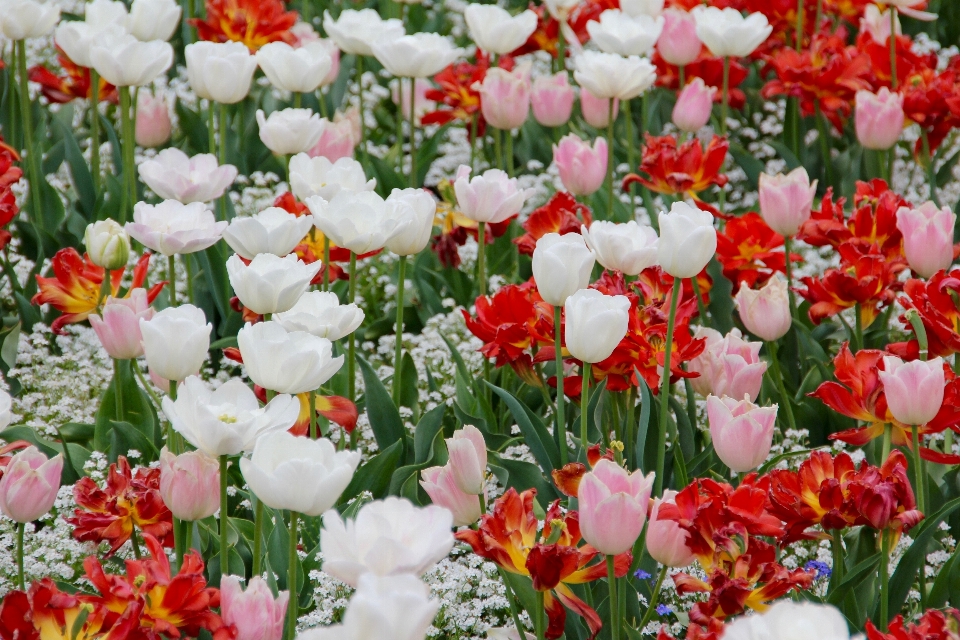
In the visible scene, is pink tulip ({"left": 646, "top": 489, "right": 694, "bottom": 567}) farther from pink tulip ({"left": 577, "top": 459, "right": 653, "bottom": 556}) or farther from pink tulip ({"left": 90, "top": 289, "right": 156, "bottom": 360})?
pink tulip ({"left": 90, "top": 289, "right": 156, "bottom": 360})

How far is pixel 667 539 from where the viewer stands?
5.41 feet

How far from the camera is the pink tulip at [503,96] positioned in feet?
11.0

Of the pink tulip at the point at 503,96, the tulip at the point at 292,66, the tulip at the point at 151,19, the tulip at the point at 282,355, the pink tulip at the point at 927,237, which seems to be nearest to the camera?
the tulip at the point at 282,355

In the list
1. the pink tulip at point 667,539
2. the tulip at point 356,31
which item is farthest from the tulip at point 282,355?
the tulip at point 356,31

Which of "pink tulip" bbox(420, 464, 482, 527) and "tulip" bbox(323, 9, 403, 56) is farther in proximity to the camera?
"tulip" bbox(323, 9, 403, 56)

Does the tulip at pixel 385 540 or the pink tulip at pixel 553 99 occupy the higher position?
the tulip at pixel 385 540

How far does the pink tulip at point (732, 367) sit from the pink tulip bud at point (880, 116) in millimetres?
1500

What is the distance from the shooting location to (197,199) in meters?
2.61

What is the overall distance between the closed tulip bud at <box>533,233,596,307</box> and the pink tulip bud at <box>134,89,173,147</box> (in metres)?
2.10

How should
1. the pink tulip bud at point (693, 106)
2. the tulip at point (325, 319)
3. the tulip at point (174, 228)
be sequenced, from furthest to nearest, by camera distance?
the pink tulip bud at point (693, 106), the tulip at point (174, 228), the tulip at point (325, 319)

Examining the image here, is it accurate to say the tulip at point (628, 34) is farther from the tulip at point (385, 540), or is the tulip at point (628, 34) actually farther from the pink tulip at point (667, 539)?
the tulip at point (385, 540)

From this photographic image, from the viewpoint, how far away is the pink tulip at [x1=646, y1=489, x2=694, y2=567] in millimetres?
1631

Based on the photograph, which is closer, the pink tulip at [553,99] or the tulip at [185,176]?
the tulip at [185,176]

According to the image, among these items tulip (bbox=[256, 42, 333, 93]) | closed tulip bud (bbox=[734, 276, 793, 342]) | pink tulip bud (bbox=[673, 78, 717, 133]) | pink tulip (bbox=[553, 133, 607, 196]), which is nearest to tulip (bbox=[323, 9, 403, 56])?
tulip (bbox=[256, 42, 333, 93])
